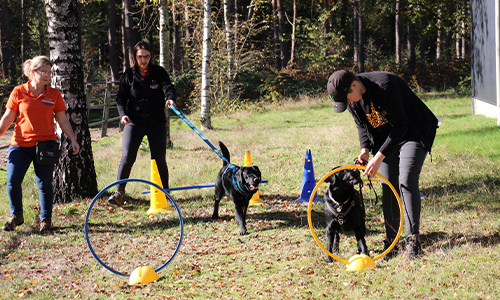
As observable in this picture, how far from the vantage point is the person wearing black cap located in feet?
11.3

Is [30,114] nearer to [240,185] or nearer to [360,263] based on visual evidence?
[240,185]

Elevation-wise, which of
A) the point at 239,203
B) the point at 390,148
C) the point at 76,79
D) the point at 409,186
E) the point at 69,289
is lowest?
the point at 69,289

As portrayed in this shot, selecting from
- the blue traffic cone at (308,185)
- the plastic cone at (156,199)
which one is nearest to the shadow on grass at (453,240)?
the blue traffic cone at (308,185)

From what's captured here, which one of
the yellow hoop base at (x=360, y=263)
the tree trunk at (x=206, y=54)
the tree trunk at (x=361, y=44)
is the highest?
the tree trunk at (x=361, y=44)

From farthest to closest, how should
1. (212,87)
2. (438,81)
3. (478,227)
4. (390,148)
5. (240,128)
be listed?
(438,81) → (212,87) → (240,128) → (478,227) → (390,148)

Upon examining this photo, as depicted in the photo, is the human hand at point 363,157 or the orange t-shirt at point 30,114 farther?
the orange t-shirt at point 30,114

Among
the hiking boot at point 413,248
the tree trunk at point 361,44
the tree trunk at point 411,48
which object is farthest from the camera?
the tree trunk at point 361,44

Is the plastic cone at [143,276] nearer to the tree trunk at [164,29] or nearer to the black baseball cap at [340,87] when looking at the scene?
the black baseball cap at [340,87]

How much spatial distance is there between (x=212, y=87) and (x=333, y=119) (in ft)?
20.0

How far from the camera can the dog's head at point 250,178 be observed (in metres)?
Result: 4.59

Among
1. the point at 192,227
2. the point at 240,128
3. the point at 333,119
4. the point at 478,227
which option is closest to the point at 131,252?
the point at 192,227

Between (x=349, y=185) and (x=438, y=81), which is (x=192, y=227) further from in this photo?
(x=438, y=81)

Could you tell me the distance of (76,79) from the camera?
6.10 m

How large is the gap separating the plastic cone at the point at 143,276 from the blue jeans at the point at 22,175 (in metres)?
1.93
